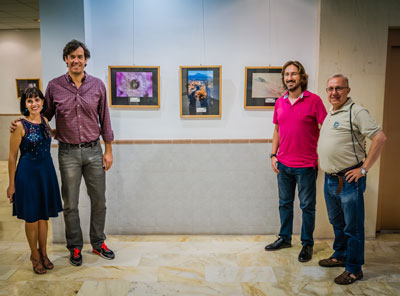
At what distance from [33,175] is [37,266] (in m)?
0.76

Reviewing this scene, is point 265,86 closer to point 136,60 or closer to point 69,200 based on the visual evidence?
point 136,60

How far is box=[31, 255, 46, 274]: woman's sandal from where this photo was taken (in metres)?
2.75

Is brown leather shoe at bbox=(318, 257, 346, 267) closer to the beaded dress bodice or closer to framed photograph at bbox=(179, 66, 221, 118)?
framed photograph at bbox=(179, 66, 221, 118)

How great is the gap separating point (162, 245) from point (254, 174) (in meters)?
1.16

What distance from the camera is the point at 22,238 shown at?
138 inches

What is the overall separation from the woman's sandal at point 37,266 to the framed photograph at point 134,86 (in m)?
1.57

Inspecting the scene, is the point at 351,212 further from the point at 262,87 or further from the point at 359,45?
the point at 359,45

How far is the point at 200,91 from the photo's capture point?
343cm

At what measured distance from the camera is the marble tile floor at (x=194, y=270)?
8.27ft

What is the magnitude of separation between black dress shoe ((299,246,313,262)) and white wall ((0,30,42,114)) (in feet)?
23.8

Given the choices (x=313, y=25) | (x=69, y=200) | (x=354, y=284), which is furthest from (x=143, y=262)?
(x=313, y=25)

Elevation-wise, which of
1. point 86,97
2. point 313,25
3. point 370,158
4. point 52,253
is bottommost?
point 52,253

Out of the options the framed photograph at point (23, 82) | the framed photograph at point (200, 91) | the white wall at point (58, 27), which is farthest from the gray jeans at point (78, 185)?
the framed photograph at point (23, 82)

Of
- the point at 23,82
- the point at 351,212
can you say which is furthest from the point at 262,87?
the point at 23,82
